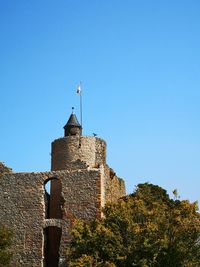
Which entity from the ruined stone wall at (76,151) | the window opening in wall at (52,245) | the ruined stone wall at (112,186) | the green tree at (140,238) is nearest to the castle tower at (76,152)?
the ruined stone wall at (76,151)

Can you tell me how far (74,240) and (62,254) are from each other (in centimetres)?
205

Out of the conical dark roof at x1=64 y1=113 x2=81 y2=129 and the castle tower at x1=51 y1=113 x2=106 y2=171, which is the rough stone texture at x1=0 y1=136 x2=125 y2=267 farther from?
the conical dark roof at x1=64 y1=113 x2=81 y2=129

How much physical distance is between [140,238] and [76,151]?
8689 millimetres

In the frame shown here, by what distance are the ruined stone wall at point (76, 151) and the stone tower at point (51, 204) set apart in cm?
6

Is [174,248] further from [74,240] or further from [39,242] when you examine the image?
[39,242]

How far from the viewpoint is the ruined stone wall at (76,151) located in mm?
30156

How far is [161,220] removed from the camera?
78.0 feet

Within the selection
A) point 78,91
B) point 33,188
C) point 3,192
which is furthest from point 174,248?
point 78,91

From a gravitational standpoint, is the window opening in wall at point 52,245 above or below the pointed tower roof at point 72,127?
below

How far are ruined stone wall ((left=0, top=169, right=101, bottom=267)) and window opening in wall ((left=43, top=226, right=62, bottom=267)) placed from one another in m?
1.35

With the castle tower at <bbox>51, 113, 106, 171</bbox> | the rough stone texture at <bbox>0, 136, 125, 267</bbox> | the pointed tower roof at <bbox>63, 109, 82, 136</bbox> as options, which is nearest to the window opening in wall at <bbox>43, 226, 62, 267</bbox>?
the rough stone texture at <bbox>0, 136, 125, 267</bbox>

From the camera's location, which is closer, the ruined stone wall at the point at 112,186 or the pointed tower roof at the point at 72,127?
the ruined stone wall at the point at 112,186

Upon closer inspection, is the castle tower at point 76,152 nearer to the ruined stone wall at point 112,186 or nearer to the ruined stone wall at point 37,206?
the ruined stone wall at point 112,186

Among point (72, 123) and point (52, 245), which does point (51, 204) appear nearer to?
point (52, 245)
